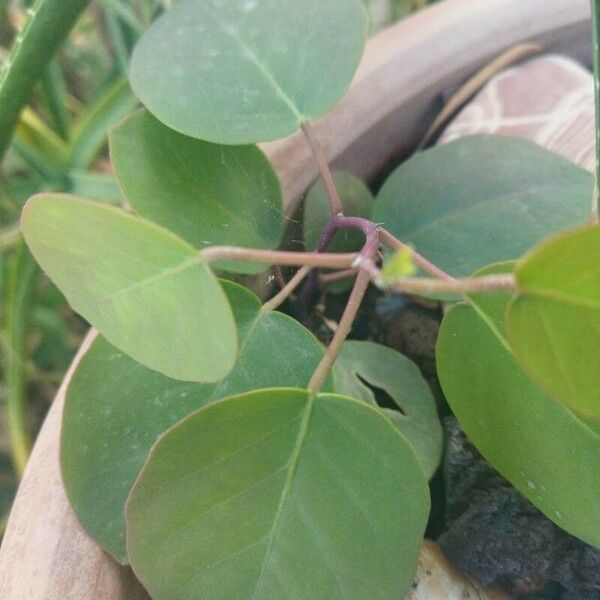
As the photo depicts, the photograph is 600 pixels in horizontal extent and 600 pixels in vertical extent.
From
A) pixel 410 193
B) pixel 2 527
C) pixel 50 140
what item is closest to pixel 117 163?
pixel 410 193

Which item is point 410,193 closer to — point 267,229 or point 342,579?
point 267,229

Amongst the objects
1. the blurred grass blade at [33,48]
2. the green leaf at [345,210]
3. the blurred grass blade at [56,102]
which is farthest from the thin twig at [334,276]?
the blurred grass blade at [56,102]

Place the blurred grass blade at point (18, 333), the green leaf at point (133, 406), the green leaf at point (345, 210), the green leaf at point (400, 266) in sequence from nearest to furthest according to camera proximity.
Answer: the green leaf at point (400, 266), the green leaf at point (133, 406), the green leaf at point (345, 210), the blurred grass blade at point (18, 333)

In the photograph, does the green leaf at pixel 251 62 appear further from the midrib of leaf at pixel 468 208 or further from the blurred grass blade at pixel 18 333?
the blurred grass blade at pixel 18 333

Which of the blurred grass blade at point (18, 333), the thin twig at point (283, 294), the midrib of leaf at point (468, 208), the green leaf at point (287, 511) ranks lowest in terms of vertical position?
the blurred grass blade at point (18, 333)

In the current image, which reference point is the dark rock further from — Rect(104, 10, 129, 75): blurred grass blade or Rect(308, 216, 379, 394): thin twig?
Rect(104, 10, 129, 75): blurred grass blade

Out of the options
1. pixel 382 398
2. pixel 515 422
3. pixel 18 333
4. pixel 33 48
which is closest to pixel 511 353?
pixel 515 422

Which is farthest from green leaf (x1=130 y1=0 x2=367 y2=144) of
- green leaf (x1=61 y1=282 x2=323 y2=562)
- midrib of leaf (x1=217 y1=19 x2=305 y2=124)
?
green leaf (x1=61 y1=282 x2=323 y2=562)
